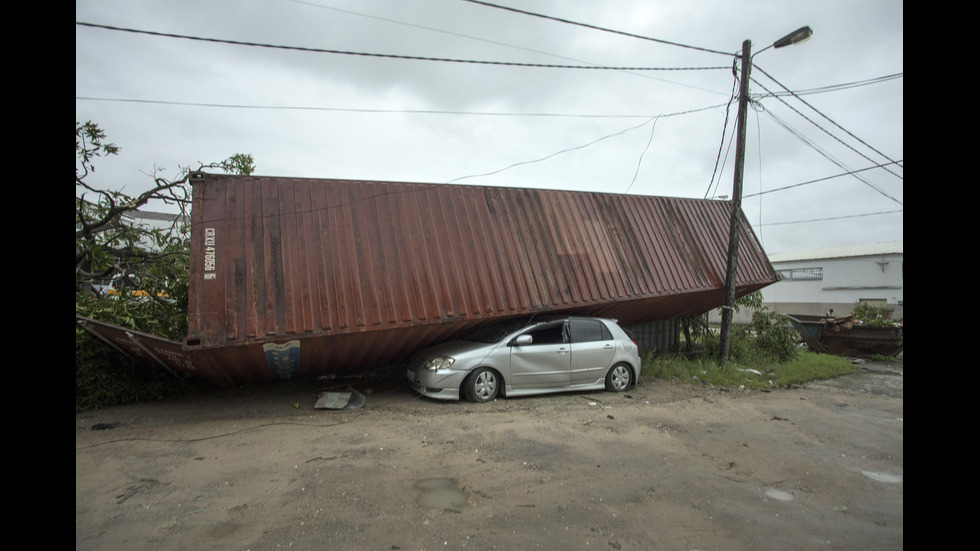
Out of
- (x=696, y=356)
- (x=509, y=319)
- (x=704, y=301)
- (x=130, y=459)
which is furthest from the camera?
(x=696, y=356)

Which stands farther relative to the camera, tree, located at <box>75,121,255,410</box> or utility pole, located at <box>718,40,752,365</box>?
utility pole, located at <box>718,40,752,365</box>

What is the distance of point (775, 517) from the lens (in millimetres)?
3623

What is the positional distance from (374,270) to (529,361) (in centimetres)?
267

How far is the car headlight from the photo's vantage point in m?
6.83

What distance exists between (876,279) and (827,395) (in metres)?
20.1

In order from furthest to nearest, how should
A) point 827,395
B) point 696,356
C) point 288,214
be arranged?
point 696,356 < point 827,395 < point 288,214

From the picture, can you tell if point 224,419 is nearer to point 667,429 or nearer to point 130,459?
point 130,459

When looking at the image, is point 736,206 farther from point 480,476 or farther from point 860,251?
point 860,251

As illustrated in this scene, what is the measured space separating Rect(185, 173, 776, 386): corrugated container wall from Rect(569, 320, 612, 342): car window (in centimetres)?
37

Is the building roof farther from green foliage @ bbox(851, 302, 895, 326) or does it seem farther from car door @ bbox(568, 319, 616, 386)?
car door @ bbox(568, 319, 616, 386)

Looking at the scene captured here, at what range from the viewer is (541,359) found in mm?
7320

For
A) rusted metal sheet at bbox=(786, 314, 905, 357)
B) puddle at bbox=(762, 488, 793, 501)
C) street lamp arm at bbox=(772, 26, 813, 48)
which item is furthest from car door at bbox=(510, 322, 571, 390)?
rusted metal sheet at bbox=(786, 314, 905, 357)

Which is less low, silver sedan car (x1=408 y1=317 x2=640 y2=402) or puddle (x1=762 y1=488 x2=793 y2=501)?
silver sedan car (x1=408 y1=317 x2=640 y2=402)

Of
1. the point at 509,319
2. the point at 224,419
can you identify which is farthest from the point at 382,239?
the point at 224,419
